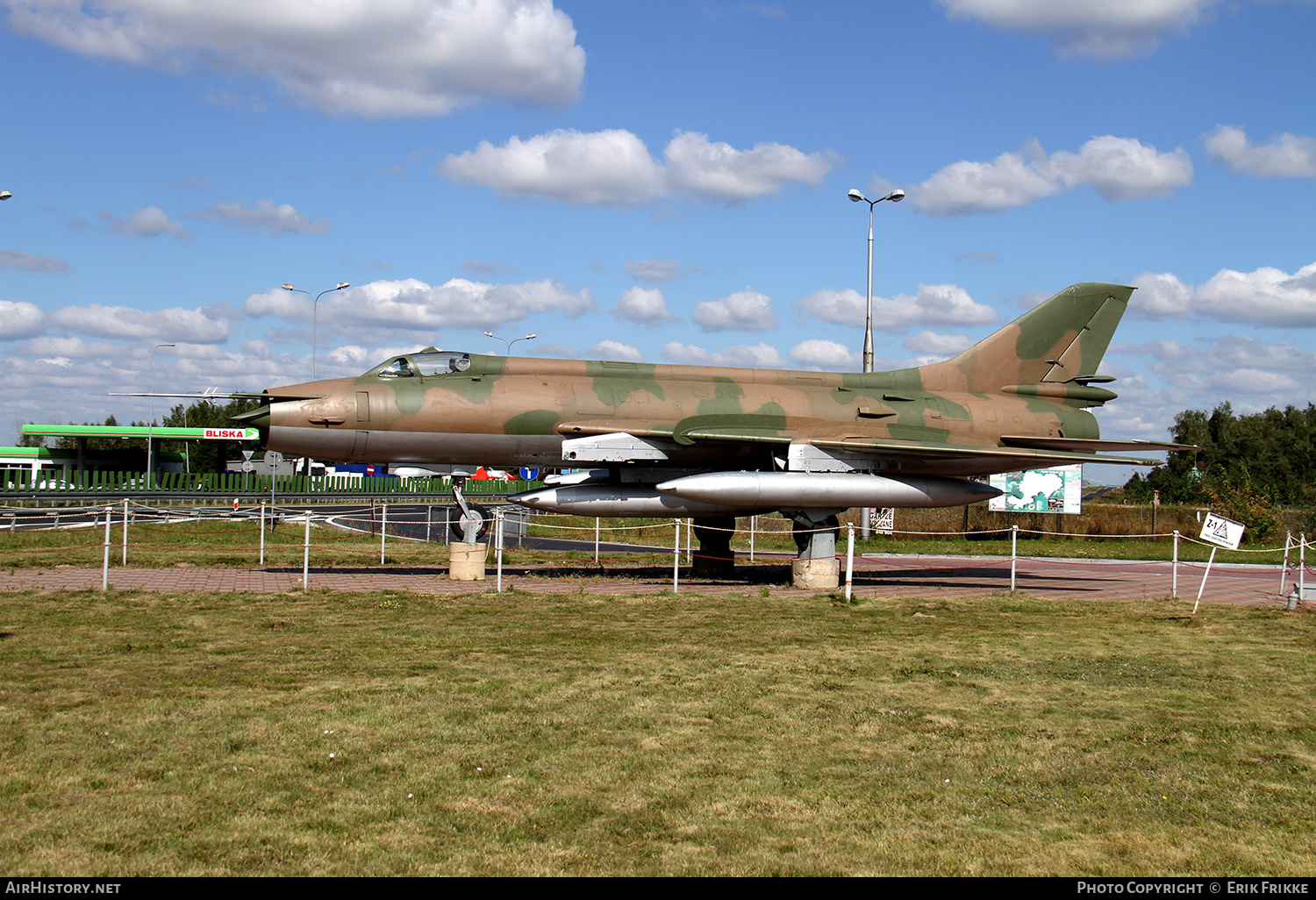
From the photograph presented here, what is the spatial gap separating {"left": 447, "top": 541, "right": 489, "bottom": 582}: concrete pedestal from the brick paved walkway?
0.95ft

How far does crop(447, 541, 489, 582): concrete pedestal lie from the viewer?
1664 centimetres

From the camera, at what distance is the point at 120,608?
39.3 feet

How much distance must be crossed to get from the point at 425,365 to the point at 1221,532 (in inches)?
495

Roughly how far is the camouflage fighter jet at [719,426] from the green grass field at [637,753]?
523 cm

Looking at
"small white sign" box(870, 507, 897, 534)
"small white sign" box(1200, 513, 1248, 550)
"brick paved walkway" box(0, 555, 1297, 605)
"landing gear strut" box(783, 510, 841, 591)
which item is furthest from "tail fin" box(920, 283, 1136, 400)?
"small white sign" box(870, 507, 897, 534)

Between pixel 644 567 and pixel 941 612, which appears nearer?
pixel 941 612

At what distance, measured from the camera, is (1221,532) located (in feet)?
45.4

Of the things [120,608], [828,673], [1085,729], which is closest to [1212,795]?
[1085,729]

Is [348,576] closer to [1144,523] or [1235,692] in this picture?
[1235,692]

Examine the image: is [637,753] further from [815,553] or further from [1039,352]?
[1039,352]

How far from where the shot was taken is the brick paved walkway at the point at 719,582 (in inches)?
605

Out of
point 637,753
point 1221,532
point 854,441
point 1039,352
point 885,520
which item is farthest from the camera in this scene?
point 885,520

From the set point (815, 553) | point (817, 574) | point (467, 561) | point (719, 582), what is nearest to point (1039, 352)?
point (815, 553)
